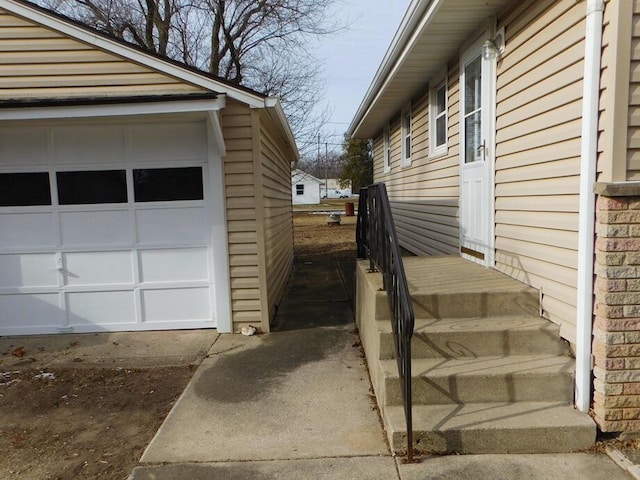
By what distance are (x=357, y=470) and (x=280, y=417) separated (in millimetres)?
868

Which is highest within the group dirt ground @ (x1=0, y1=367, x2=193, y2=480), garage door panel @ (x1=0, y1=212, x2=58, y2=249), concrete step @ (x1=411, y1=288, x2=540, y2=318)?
garage door panel @ (x1=0, y1=212, x2=58, y2=249)

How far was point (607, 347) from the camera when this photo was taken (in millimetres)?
2887

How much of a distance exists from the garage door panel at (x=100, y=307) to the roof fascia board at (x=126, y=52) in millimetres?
2570

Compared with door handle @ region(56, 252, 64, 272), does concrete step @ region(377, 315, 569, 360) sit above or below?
below

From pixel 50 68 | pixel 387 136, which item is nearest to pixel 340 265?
pixel 387 136

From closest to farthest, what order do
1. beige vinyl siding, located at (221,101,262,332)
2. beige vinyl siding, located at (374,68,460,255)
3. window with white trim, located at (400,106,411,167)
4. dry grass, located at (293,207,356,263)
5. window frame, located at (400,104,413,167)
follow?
beige vinyl siding, located at (221,101,262,332) → beige vinyl siding, located at (374,68,460,255) → window frame, located at (400,104,413,167) → window with white trim, located at (400,106,411,167) → dry grass, located at (293,207,356,263)

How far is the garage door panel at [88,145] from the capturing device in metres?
5.43

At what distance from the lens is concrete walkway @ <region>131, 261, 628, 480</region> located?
2729 mm

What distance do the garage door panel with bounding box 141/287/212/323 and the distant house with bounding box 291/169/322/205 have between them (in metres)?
54.9

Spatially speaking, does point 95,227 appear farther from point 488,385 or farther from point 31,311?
point 488,385

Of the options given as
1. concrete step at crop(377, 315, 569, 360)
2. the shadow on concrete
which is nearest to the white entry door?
concrete step at crop(377, 315, 569, 360)

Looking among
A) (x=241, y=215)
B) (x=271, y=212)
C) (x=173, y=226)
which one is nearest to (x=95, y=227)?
(x=173, y=226)

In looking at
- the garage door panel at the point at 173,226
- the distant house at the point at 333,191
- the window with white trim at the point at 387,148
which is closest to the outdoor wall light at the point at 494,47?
the garage door panel at the point at 173,226

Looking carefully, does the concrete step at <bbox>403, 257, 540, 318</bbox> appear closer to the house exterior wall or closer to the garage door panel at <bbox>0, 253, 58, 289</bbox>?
the house exterior wall
